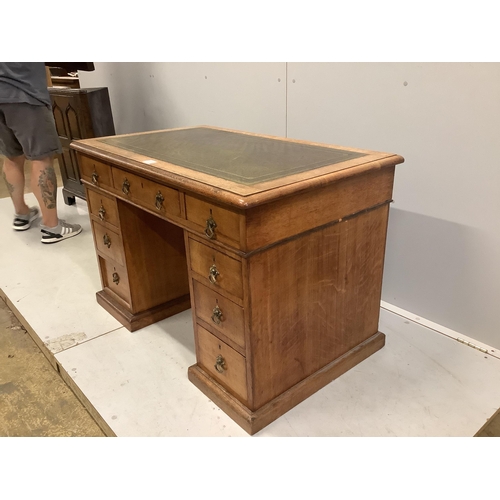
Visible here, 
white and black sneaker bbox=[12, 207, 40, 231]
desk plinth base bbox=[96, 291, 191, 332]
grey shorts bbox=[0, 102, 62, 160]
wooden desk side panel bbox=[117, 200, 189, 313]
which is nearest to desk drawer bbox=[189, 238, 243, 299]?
wooden desk side panel bbox=[117, 200, 189, 313]

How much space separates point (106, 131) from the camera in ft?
10.3

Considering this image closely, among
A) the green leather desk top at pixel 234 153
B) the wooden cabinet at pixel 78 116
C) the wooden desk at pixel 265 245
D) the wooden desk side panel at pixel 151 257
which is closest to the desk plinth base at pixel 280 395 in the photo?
the wooden desk at pixel 265 245

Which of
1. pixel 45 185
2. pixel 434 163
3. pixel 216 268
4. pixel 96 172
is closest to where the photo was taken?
pixel 216 268

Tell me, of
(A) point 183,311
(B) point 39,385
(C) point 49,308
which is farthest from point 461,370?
(C) point 49,308

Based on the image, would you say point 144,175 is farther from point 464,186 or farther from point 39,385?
point 464,186

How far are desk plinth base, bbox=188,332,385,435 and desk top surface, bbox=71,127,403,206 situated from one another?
0.66 m

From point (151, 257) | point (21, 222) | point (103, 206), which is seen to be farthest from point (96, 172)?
point (21, 222)

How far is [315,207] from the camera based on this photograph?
4.34 ft

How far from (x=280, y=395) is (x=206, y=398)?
265 mm

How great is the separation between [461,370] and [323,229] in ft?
2.49

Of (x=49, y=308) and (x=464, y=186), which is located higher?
(x=464, y=186)

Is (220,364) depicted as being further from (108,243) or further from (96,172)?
(96,172)

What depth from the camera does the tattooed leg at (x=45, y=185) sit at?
266 centimetres

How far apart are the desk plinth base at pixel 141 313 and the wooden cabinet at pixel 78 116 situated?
1199mm
